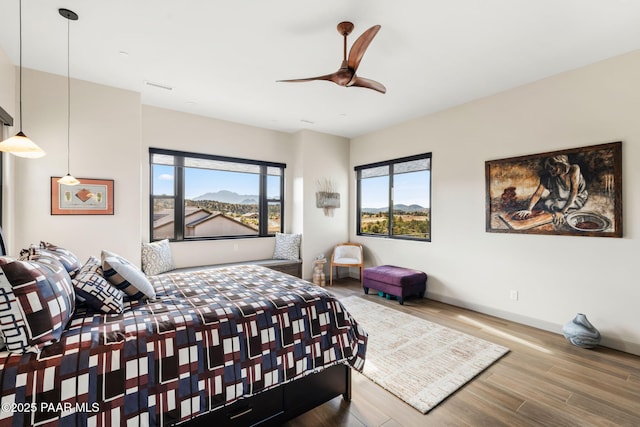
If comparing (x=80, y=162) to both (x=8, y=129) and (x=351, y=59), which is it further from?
(x=351, y=59)

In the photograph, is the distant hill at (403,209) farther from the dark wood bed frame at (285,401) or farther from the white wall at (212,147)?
the dark wood bed frame at (285,401)

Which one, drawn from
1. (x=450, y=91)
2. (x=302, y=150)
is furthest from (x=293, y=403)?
(x=302, y=150)

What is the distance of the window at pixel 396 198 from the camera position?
489 cm

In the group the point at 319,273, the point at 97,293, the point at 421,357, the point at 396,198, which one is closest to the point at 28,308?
the point at 97,293

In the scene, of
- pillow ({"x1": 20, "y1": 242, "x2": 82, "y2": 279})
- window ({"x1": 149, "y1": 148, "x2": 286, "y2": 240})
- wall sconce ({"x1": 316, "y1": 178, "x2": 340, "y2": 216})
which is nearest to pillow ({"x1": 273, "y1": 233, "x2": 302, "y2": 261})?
window ({"x1": 149, "y1": 148, "x2": 286, "y2": 240})

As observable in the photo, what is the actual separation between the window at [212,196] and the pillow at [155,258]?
352 millimetres

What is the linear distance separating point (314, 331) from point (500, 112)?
12.2ft

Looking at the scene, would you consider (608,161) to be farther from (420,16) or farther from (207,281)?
(207,281)

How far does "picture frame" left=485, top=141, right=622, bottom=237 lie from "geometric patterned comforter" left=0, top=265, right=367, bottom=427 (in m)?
2.75

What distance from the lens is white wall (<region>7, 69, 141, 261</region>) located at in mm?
3268

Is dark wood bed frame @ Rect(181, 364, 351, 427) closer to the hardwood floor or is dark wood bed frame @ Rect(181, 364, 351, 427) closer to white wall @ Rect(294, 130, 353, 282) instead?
the hardwood floor

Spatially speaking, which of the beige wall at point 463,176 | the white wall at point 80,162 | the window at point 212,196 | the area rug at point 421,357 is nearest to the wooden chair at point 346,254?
the beige wall at point 463,176

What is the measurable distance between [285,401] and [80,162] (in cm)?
366

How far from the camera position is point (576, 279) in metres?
3.21
